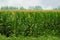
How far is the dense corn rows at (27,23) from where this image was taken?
59.5ft

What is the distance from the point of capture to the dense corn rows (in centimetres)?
1812

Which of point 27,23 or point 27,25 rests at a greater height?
point 27,23

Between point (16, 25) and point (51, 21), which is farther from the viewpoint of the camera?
point (51, 21)

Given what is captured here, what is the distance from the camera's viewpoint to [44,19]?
19.1 meters

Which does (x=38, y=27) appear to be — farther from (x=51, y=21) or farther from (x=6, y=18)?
(x=6, y=18)

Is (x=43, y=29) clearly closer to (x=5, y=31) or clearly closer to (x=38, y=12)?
(x=38, y=12)

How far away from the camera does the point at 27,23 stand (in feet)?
61.0

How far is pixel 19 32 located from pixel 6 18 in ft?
5.12

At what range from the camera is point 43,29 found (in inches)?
740

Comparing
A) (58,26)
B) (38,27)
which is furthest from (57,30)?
(38,27)

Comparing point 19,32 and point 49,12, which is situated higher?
point 49,12

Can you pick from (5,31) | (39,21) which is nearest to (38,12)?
(39,21)

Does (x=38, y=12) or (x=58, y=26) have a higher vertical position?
(x=38, y=12)

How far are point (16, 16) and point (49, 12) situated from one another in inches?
120
